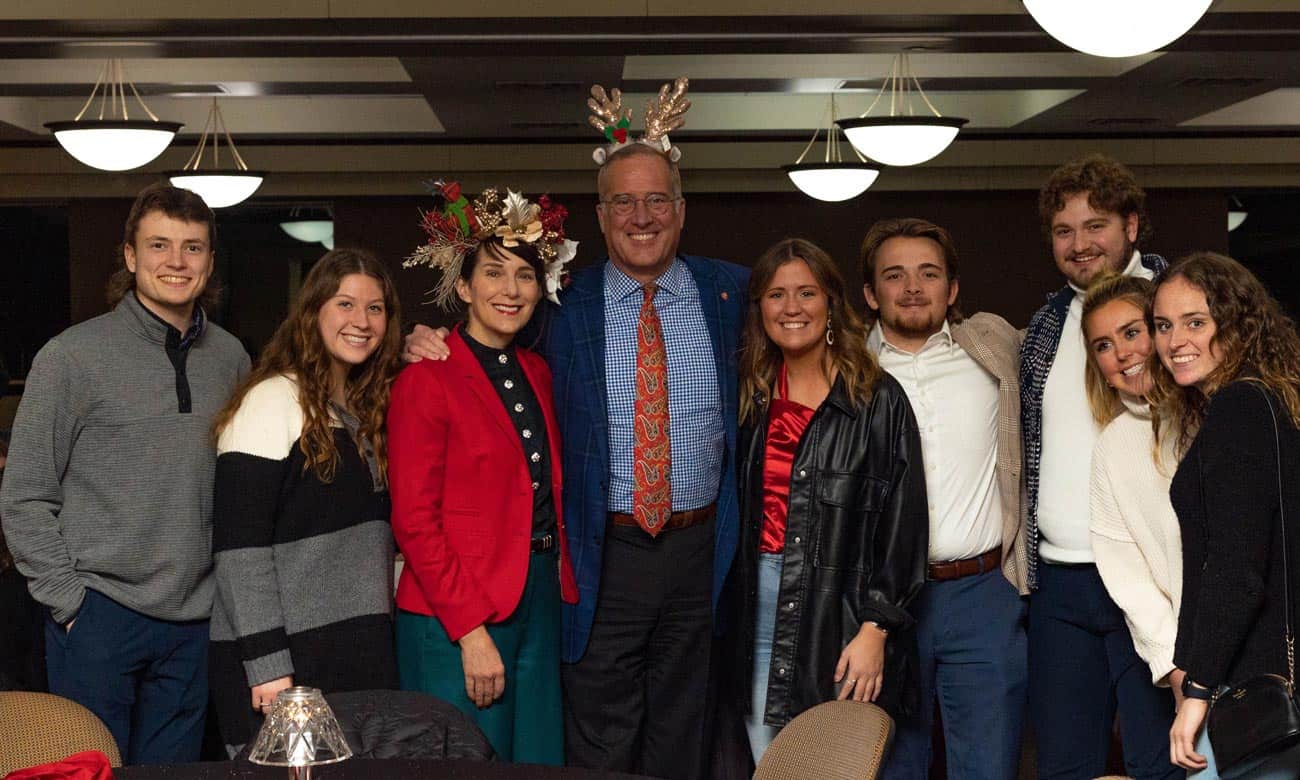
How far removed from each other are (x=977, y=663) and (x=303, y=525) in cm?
157

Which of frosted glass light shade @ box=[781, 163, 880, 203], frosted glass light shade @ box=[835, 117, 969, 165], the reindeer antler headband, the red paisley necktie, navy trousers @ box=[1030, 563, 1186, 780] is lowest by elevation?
navy trousers @ box=[1030, 563, 1186, 780]

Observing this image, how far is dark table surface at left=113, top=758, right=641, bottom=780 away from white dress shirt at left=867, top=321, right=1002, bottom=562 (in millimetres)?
1417

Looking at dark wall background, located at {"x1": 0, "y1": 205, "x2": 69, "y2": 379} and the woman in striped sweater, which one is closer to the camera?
the woman in striped sweater

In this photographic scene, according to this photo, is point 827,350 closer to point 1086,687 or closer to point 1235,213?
point 1086,687

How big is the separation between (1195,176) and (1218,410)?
10.1 m

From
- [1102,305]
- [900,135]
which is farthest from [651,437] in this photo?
[900,135]

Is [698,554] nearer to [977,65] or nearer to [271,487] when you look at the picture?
[271,487]

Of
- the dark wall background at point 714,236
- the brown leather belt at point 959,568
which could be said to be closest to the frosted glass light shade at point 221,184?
the dark wall background at point 714,236

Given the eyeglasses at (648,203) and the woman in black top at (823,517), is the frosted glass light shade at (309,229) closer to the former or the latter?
the eyeglasses at (648,203)

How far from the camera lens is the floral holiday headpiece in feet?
10.1

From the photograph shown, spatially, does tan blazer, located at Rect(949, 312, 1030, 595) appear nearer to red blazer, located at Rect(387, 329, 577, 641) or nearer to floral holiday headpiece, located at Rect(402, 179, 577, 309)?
floral holiday headpiece, located at Rect(402, 179, 577, 309)

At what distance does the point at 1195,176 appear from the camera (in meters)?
11.7

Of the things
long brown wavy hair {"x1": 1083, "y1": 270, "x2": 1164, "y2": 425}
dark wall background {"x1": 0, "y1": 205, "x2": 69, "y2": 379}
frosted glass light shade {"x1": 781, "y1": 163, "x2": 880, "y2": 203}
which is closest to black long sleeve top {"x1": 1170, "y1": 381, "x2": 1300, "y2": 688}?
long brown wavy hair {"x1": 1083, "y1": 270, "x2": 1164, "y2": 425}

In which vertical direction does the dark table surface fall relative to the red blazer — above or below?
below
